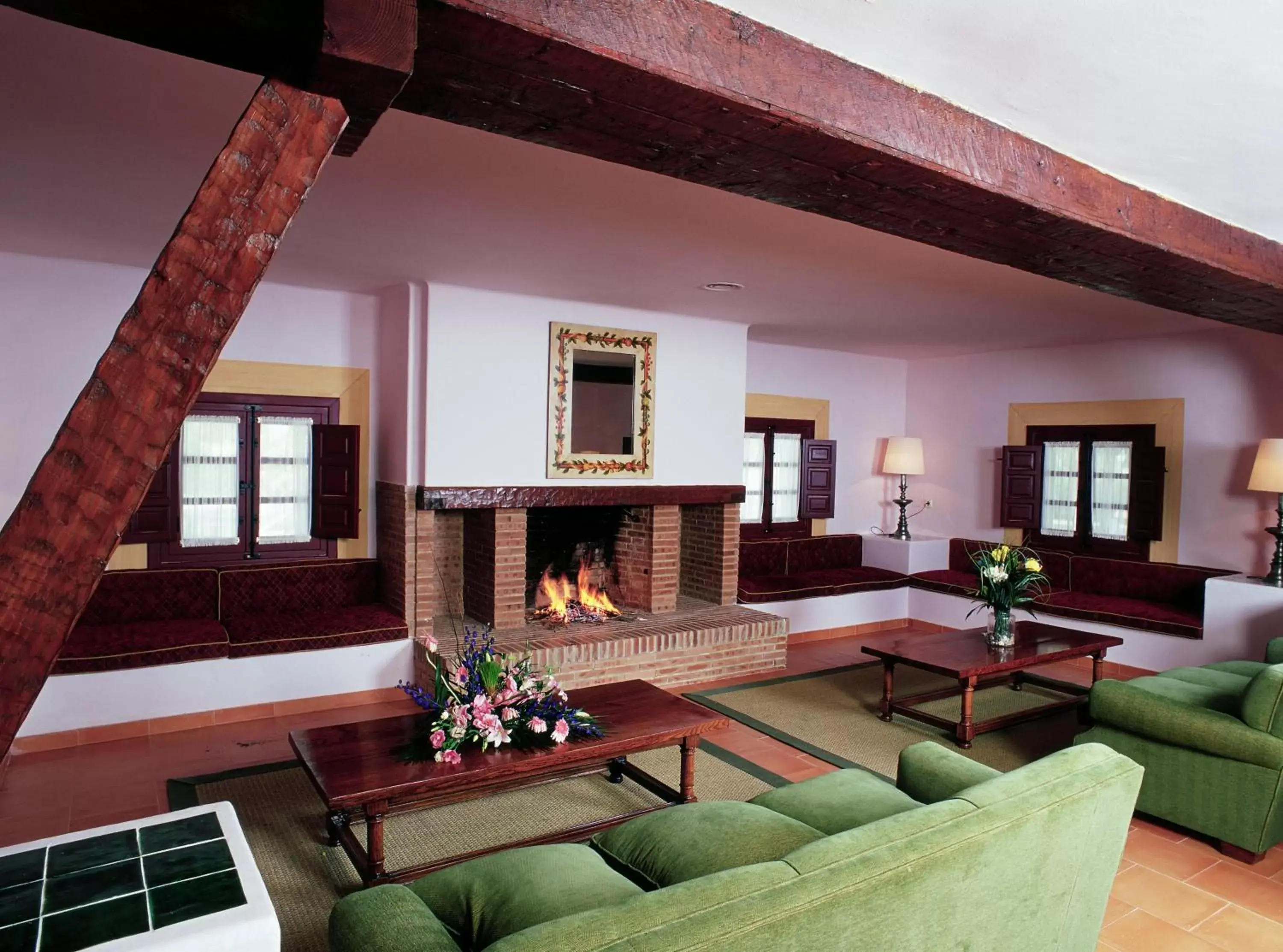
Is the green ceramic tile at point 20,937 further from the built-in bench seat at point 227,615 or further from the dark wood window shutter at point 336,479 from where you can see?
the dark wood window shutter at point 336,479

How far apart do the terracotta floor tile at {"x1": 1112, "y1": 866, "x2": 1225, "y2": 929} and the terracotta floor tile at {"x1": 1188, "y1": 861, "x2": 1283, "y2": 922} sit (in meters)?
0.06

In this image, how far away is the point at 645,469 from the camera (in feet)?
19.8

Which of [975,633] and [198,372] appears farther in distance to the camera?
[975,633]

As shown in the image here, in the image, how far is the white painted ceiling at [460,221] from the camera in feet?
8.42

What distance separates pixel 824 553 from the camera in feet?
25.6

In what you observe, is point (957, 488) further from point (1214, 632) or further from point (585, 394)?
point (585, 394)

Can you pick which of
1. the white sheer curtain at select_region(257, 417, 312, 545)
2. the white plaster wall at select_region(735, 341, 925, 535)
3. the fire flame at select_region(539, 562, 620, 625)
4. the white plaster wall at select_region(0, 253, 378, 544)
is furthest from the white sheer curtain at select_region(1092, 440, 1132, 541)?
the white plaster wall at select_region(0, 253, 378, 544)

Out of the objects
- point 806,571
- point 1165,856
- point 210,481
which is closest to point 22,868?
point 1165,856

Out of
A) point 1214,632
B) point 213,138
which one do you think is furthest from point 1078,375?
point 213,138

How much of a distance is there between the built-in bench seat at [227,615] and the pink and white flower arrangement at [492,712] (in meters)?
1.85

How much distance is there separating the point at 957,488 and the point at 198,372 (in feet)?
25.3

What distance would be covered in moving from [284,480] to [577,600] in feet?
7.27

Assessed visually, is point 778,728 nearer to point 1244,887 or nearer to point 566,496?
point 566,496

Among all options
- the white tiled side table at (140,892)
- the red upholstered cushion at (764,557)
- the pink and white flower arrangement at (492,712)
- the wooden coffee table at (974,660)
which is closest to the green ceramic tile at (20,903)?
the white tiled side table at (140,892)
